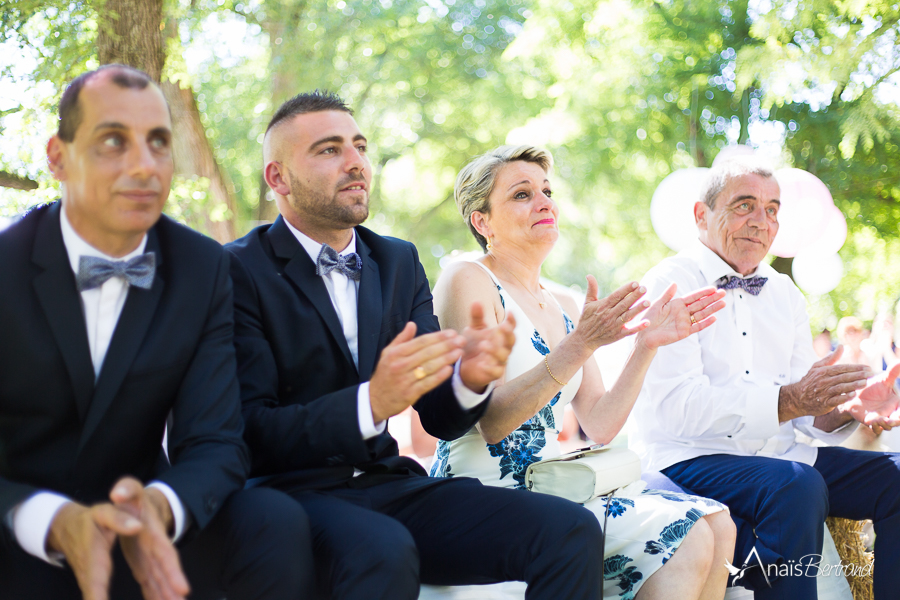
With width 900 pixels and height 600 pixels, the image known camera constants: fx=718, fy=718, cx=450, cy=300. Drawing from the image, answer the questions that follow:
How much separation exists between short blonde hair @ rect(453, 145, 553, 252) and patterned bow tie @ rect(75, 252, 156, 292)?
1.64m

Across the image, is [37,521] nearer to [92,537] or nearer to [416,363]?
[92,537]

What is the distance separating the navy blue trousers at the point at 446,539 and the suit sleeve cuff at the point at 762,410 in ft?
4.15

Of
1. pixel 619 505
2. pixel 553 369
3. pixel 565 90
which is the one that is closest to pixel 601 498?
pixel 619 505

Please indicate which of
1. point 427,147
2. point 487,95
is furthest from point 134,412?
point 427,147

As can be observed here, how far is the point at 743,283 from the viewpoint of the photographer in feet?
11.3

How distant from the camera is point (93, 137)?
172 centimetres

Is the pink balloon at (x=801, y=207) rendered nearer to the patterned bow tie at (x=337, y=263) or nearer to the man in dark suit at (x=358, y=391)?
the man in dark suit at (x=358, y=391)

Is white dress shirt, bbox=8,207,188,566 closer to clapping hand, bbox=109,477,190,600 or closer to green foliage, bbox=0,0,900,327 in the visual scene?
clapping hand, bbox=109,477,190,600

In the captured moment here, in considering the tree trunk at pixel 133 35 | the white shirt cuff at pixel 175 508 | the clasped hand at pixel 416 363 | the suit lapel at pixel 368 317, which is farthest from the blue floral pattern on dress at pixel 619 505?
the tree trunk at pixel 133 35

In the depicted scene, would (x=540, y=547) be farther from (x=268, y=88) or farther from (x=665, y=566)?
(x=268, y=88)

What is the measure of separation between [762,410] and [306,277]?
201cm

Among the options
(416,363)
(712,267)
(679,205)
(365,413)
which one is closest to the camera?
(416,363)

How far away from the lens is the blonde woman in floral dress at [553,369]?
8.16 feet

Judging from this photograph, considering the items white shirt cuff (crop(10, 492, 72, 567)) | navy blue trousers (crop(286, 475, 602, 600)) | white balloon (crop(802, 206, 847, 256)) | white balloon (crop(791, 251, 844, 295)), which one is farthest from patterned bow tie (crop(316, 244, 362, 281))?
white balloon (crop(791, 251, 844, 295))
